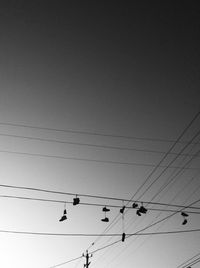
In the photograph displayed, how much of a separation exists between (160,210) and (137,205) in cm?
100

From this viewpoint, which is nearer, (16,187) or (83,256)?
(16,187)

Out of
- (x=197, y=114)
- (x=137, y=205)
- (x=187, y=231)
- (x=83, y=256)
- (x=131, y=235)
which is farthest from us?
(x=83, y=256)

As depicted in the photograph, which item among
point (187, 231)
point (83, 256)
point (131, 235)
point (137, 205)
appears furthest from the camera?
point (83, 256)

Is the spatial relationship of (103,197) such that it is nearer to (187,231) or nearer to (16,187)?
(16,187)

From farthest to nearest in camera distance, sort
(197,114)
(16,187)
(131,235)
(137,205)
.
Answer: (131,235), (137,205), (16,187), (197,114)

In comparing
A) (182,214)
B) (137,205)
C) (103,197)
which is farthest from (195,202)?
(103,197)

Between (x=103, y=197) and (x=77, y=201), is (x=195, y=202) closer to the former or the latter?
(x=103, y=197)

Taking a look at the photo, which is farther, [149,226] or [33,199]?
[149,226]

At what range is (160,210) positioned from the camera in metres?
11.8

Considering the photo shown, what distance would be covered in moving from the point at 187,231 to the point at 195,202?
2239mm

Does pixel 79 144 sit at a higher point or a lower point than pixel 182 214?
higher

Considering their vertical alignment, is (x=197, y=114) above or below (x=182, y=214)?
above

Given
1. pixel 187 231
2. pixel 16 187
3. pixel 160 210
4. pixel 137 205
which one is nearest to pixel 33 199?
pixel 16 187

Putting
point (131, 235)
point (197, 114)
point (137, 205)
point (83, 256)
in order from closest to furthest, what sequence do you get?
point (197, 114) < point (137, 205) < point (131, 235) < point (83, 256)
